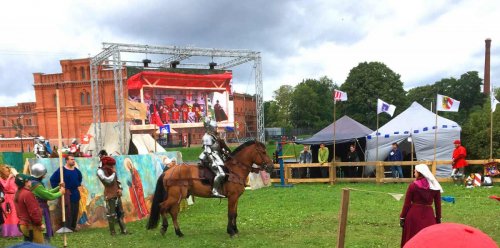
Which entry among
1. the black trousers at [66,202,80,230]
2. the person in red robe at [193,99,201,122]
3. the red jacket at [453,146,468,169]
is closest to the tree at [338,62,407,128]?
the person in red robe at [193,99,201,122]

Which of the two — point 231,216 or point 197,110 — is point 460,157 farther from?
point 197,110

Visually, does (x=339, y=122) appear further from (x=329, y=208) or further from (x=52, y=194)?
(x=52, y=194)

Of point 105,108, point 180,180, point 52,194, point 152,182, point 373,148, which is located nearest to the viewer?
point 52,194

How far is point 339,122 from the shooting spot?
19359 mm

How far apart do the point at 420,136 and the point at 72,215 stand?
45.7ft

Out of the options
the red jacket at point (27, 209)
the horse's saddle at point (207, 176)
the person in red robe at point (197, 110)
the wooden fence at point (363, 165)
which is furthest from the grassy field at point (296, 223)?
the person in red robe at point (197, 110)

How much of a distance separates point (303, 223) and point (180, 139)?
123 feet

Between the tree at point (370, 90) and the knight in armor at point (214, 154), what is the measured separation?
160 ft

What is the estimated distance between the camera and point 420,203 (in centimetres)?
553

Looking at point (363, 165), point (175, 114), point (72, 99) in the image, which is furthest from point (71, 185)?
point (72, 99)

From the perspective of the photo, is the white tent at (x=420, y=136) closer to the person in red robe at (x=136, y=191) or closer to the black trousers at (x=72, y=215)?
the person in red robe at (x=136, y=191)

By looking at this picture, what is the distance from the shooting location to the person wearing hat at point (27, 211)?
5.81 meters

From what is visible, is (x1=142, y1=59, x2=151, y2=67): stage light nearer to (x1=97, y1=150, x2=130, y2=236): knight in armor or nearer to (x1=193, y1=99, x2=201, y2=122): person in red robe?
(x1=193, y1=99, x2=201, y2=122): person in red robe

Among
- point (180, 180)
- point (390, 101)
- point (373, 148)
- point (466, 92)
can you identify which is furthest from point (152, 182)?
point (466, 92)
